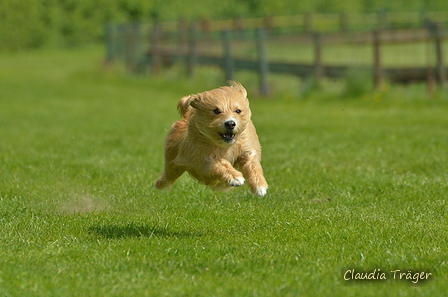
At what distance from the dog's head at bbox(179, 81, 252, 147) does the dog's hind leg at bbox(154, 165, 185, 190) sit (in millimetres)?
716

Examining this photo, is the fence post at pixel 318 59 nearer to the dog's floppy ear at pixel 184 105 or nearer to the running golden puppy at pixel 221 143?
the dog's floppy ear at pixel 184 105

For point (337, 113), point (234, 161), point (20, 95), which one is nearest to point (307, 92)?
point (337, 113)

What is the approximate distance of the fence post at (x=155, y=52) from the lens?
27766 mm

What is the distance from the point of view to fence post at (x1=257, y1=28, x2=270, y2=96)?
2005cm

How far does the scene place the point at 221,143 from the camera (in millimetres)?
6234

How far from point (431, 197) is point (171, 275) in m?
3.67

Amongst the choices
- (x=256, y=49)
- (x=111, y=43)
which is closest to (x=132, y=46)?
(x=111, y=43)

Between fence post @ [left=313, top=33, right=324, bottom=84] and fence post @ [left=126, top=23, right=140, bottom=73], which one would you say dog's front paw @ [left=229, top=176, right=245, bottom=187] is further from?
fence post @ [left=126, top=23, right=140, bottom=73]

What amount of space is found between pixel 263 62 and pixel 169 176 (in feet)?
43.4

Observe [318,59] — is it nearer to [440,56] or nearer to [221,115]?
[440,56]

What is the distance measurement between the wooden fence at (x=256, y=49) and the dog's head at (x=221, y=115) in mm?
12925

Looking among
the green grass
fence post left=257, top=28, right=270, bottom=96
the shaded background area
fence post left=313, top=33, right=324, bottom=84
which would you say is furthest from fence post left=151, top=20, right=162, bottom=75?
the shaded background area

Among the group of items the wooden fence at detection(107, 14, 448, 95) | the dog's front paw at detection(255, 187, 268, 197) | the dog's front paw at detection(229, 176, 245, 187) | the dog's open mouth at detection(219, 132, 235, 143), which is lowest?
the wooden fence at detection(107, 14, 448, 95)

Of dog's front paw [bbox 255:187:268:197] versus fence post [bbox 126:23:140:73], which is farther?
fence post [bbox 126:23:140:73]
